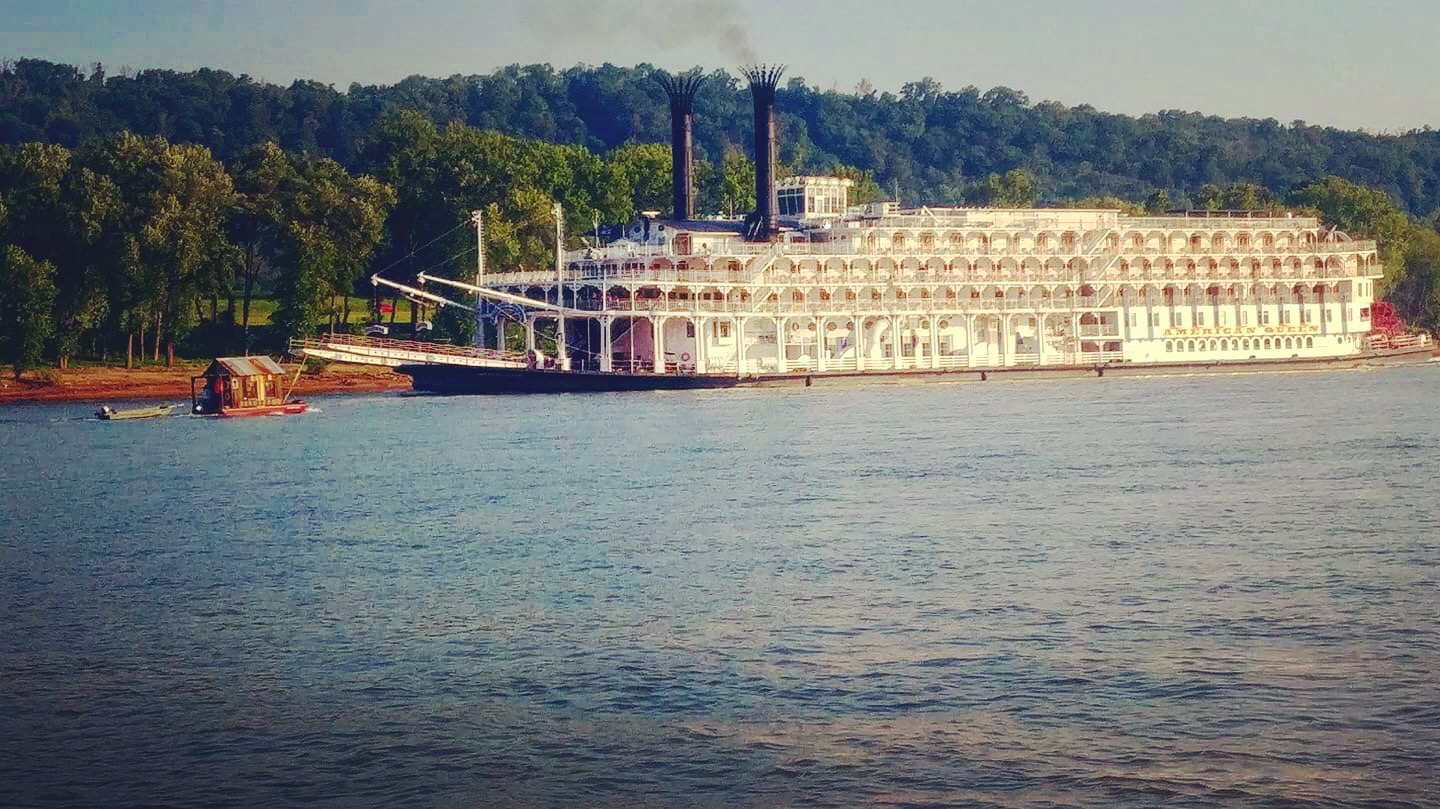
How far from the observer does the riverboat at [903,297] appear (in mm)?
91938

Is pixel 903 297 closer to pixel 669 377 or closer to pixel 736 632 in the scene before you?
pixel 669 377

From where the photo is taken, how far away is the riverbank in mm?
90625

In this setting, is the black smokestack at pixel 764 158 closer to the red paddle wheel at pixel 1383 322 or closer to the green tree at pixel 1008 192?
the red paddle wheel at pixel 1383 322

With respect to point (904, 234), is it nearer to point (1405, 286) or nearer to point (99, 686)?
point (1405, 286)

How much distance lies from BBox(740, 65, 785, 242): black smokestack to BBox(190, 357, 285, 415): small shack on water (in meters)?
29.6

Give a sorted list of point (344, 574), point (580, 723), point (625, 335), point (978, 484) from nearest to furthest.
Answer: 1. point (580, 723)
2. point (344, 574)
3. point (978, 484)
4. point (625, 335)

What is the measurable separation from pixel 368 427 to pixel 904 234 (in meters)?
39.5

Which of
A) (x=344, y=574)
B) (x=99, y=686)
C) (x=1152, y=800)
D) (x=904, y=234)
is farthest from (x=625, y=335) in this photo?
(x=1152, y=800)

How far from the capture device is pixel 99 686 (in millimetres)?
23031

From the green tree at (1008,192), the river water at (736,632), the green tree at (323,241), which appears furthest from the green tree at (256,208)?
the green tree at (1008,192)

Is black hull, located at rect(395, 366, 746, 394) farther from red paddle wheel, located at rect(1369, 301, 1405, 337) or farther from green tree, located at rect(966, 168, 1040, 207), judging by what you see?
green tree, located at rect(966, 168, 1040, 207)

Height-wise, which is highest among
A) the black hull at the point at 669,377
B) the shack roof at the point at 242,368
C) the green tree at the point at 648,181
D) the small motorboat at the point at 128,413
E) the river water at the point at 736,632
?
the green tree at the point at 648,181

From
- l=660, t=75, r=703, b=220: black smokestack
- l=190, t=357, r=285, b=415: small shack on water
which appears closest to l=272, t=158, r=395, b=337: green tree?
l=660, t=75, r=703, b=220: black smokestack

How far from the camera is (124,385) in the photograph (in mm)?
92812
